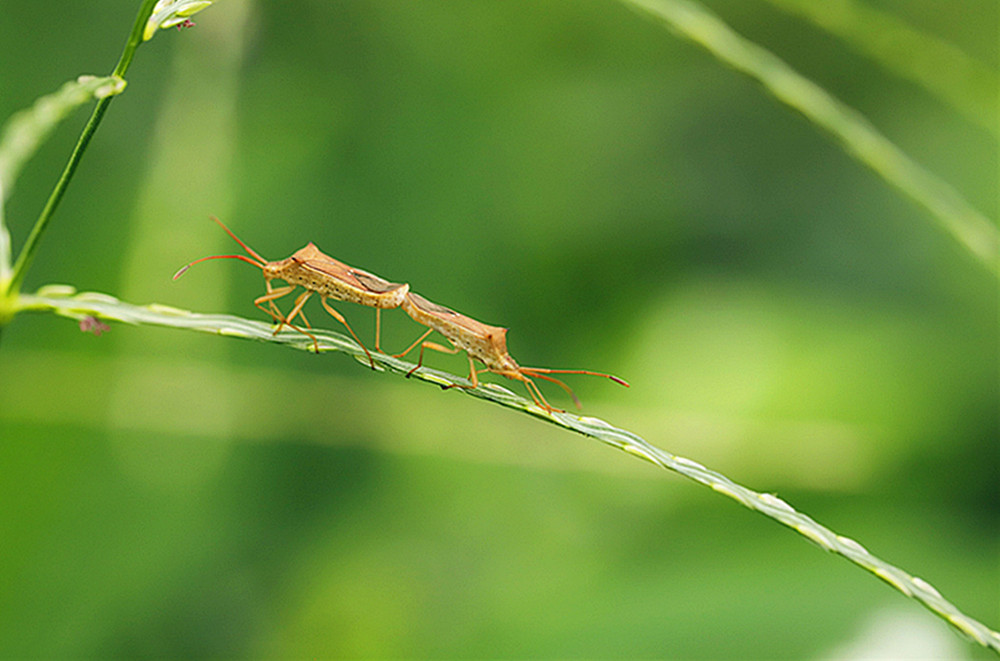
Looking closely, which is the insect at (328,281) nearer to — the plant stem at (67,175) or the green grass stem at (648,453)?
the green grass stem at (648,453)

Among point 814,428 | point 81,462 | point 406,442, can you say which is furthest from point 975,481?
point 81,462

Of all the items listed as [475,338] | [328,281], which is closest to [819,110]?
[475,338]

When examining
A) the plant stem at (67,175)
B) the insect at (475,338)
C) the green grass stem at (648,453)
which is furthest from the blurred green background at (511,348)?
the plant stem at (67,175)

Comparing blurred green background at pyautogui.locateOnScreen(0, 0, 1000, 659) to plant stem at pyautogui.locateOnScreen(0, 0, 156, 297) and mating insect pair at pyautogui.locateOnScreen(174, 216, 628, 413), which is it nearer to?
mating insect pair at pyautogui.locateOnScreen(174, 216, 628, 413)

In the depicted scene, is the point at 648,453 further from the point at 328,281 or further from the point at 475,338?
the point at 328,281

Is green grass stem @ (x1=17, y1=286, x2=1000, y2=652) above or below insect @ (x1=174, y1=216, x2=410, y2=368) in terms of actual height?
below

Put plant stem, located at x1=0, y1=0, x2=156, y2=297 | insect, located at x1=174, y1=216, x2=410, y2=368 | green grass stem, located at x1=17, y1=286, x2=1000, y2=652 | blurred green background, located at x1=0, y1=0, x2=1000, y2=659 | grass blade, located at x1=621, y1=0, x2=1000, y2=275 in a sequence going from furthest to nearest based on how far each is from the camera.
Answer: blurred green background, located at x1=0, y1=0, x2=1000, y2=659 < insect, located at x1=174, y1=216, x2=410, y2=368 < grass blade, located at x1=621, y1=0, x2=1000, y2=275 < green grass stem, located at x1=17, y1=286, x2=1000, y2=652 < plant stem, located at x1=0, y1=0, x2=156, y2=297

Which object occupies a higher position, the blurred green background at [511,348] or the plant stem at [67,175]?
the blurred green background at [511,348]

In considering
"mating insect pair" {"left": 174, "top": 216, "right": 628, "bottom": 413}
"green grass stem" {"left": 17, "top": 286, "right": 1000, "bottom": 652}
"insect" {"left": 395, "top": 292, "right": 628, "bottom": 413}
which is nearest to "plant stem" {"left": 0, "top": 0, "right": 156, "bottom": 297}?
"green grass stem" {"left": 17, "top": 286, "right": 1000, "bottom": 652}

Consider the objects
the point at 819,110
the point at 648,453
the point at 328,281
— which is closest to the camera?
the point at 648,453

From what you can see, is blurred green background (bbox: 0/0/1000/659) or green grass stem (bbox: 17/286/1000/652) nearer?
green grass stem (bbox: 17/286/1000/652)
